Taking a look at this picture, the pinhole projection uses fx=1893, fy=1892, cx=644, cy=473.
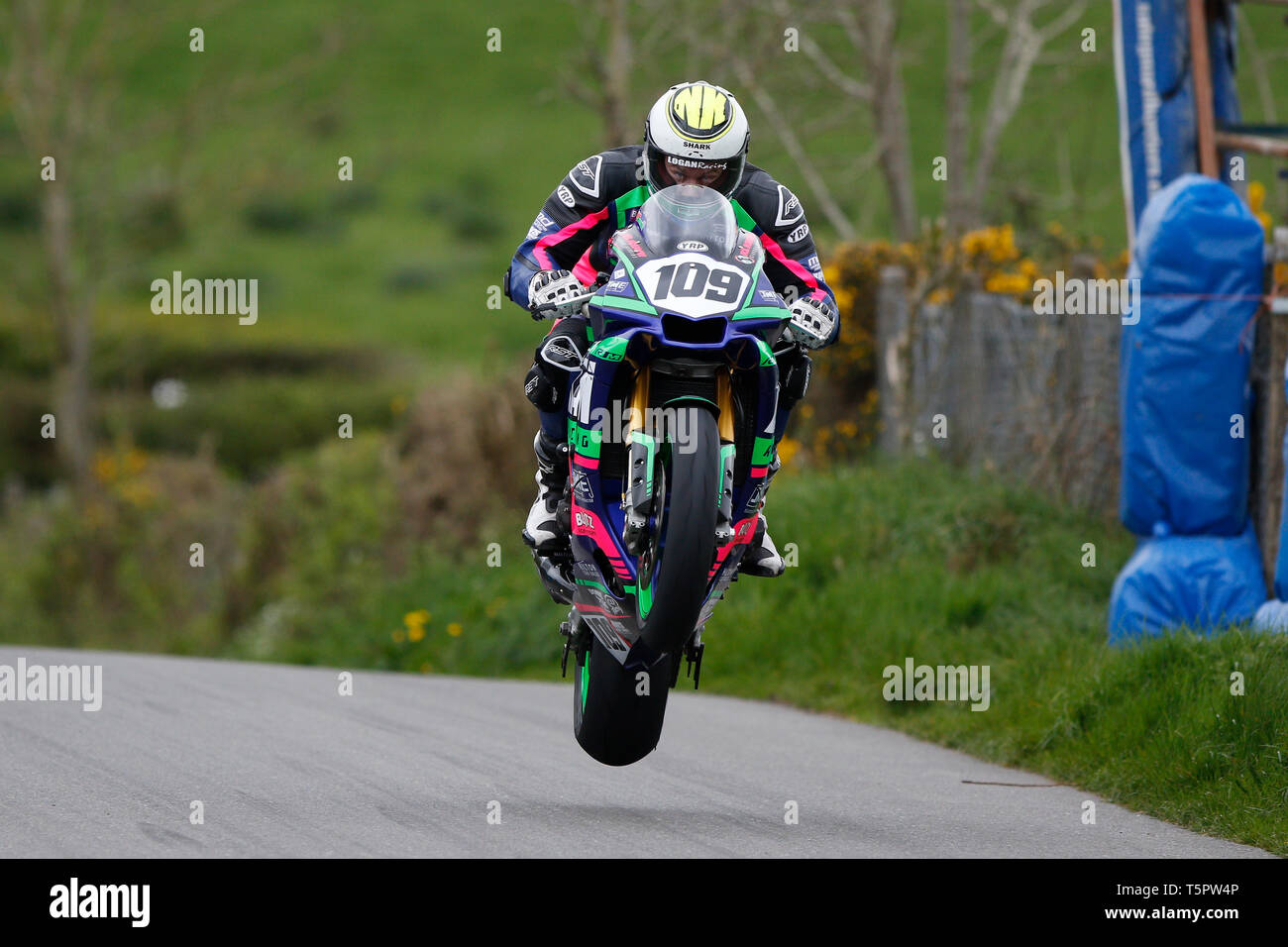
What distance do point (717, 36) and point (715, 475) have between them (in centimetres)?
1659

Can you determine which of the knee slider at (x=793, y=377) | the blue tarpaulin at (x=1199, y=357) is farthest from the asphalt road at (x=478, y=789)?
the blue tarpaulin at (x=1199, y=357)

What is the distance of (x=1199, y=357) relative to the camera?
34.6ft

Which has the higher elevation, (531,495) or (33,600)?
(531,495)

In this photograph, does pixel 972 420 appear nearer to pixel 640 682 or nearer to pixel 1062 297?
pixel 1062 297

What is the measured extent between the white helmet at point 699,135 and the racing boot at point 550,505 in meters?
1.19

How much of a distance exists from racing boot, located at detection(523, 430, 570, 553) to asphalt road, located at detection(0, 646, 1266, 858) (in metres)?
1.01

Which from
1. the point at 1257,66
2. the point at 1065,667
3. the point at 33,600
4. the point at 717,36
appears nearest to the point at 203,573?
the point at 33,600

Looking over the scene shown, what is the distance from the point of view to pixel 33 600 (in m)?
21.7

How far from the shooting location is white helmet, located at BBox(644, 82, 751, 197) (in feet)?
22.5
